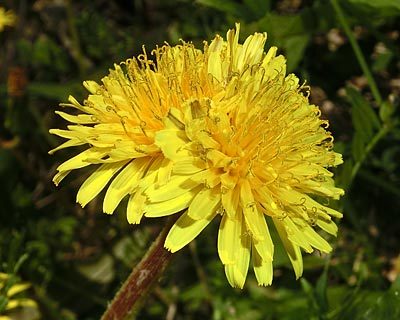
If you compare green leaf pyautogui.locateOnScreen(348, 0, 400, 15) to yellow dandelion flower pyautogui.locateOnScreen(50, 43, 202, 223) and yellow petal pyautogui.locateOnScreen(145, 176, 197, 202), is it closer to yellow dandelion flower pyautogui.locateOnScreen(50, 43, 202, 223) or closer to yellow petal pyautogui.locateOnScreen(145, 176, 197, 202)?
yellow dandelion flower pyautogui.locateOnScreen(50, 43, 202, 223)

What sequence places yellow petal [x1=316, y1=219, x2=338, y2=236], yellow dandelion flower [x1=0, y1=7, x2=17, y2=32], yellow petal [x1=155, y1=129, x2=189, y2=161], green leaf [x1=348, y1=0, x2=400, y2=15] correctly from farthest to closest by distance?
1. yellow dandelion flower [x1=0, y1=7, x2=17, y2=32]
2. green leaf [x1=348, y1=0, x2=400, y2=15]
3. yellow petal [x1=316, y1=219, x2=338, y2=236]
4. yellow petal [x1=155, y1=129, x2=189, y2=161]

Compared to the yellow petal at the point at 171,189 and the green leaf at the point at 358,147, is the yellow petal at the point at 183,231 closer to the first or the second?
the yellow petal at the point at 171,189

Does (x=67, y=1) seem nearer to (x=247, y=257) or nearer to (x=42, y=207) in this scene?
(x=42, y=207)

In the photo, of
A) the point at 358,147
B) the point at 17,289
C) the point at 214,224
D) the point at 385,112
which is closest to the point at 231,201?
the point at 358,147

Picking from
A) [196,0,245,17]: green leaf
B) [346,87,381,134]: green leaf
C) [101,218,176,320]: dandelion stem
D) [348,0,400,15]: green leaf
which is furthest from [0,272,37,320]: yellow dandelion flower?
[348,0,400,15]: green leaf

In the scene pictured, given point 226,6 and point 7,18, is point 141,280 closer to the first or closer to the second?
point 226,6

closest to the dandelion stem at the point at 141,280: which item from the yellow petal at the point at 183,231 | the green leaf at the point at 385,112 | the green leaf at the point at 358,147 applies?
the yellow petal at the point at 183,231

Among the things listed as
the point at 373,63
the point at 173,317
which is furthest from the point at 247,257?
the point at 373,63
